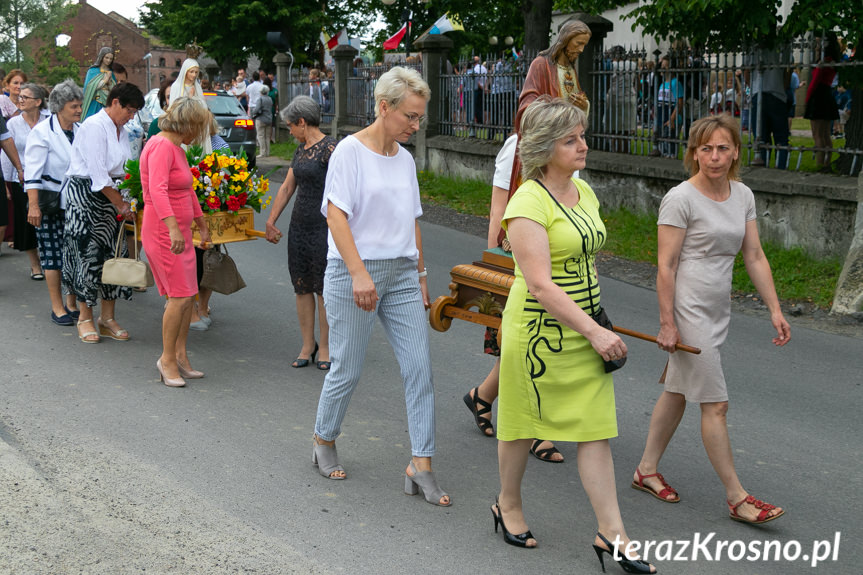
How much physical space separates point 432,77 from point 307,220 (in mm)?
13080

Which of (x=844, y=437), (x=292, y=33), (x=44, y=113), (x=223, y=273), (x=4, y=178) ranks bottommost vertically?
(x=844, y=437)

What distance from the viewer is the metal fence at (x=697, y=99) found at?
38.5 feet

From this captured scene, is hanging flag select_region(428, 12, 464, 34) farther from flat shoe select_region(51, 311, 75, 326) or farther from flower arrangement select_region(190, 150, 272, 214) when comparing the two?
flower arrangement select_region(190, 150, 272, 214)

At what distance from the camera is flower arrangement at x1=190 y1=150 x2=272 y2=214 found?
7352 millimetres

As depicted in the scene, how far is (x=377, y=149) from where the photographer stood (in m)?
4.77

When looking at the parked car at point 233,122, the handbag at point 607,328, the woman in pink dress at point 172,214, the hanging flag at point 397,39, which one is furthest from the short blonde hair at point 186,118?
the hanging flag at point 397,39

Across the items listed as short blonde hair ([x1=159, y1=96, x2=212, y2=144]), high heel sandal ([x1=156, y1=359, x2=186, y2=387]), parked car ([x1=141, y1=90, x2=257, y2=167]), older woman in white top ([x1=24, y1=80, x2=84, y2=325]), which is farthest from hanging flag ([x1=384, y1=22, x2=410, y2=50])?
high heel sandal ([x1=156, y1=359, x2=186, y2=387])

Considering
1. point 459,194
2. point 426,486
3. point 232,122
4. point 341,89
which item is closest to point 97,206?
point 426,486

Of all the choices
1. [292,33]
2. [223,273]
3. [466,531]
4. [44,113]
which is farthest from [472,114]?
[292,33]

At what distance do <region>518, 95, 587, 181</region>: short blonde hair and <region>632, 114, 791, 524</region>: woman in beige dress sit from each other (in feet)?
2.70

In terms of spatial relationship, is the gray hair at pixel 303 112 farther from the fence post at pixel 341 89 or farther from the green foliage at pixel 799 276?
the fence post at pixel 341 89

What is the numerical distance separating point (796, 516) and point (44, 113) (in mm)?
8125

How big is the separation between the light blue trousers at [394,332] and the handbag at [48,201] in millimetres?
4465

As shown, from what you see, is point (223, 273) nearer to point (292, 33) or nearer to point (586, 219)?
point (586, 219)
